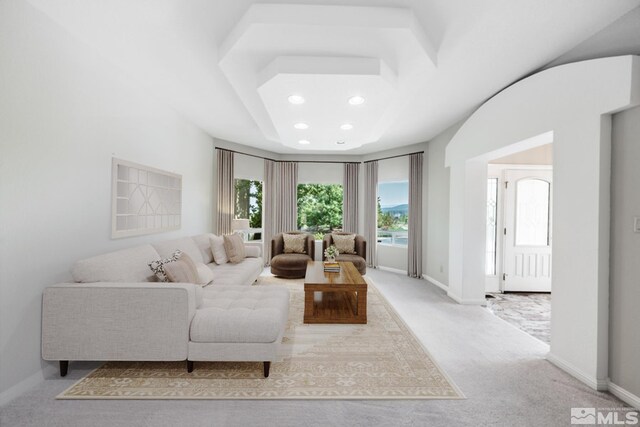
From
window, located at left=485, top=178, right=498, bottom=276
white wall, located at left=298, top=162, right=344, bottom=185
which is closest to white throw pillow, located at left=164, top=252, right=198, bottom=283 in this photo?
white wall, located at left=298, top=162, right=344, bottom=185

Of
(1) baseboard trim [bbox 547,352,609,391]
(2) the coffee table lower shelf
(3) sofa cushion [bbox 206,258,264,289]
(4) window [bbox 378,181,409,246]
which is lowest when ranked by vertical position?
(1) baseboard trim [bbox 547,352,609,391]

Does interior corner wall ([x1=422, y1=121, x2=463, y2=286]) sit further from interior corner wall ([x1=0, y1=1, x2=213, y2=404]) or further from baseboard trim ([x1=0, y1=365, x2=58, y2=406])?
baseboard trim ([x1=0, y1=365, x2=58, y2=406])

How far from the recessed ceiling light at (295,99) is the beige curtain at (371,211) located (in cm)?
349

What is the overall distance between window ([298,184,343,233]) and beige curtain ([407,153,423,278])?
1885 millimetres

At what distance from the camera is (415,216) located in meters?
5.61

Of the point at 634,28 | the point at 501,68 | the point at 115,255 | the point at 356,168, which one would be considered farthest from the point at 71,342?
the point at 356,168

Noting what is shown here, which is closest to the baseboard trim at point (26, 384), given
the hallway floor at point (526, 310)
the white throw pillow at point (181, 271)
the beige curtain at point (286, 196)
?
the white throw pillow at point (181, 271)

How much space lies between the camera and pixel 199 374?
2.10m

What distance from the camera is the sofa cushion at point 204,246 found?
13.1ft

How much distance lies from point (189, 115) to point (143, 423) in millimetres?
3758

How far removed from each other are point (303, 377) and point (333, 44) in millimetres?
2608

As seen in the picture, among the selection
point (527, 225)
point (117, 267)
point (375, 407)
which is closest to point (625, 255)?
point (375, 407)

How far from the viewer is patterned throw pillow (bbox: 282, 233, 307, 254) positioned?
5543 millimetres

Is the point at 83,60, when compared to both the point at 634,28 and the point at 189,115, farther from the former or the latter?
the point at 634,28
